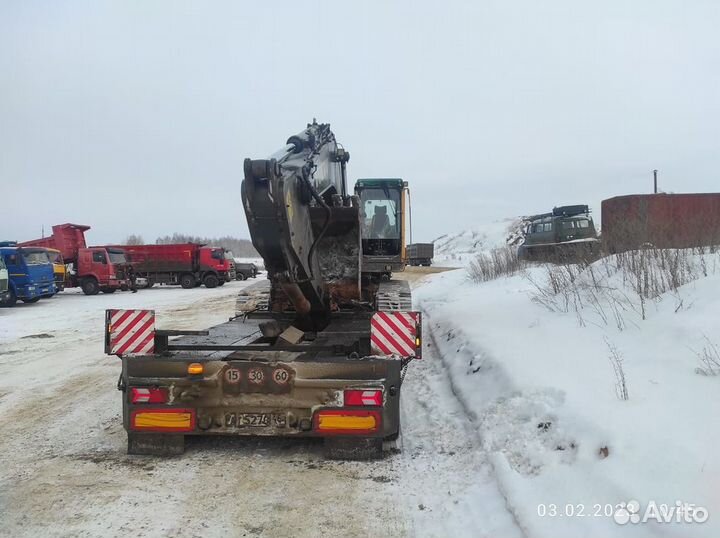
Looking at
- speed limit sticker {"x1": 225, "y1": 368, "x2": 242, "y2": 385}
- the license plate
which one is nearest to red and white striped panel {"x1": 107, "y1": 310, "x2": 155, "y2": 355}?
speed limit sticker {"x1": 225, "y1": 368, "x2": 242, "y2": 385}

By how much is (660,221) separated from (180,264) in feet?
85.0

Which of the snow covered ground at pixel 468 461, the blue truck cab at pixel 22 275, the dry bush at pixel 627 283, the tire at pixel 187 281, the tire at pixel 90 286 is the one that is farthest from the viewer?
the tire at pixel 187 281

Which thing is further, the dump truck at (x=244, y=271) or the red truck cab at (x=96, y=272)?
the dump truck at (x=244, y=271)

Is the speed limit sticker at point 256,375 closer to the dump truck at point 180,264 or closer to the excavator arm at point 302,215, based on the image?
the excavator arm at point 302,215

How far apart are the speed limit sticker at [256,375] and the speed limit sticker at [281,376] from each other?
0.11 metres

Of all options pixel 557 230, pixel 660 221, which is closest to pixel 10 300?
pixel 660 221

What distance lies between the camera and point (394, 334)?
4934mm

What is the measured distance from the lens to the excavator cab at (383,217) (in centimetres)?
985

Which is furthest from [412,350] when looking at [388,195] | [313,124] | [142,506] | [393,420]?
[388,195]

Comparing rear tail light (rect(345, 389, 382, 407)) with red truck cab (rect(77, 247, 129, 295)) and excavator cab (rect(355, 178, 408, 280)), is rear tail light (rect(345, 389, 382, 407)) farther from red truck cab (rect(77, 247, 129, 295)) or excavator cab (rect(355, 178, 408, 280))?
red truck cab (rect(77, 247, 129, 295))

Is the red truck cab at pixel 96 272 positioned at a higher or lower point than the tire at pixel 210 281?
higher

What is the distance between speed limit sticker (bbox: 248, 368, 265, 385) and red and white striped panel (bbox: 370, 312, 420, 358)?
1015 millimetres

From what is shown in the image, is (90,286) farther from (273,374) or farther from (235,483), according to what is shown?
(235,483)
